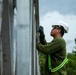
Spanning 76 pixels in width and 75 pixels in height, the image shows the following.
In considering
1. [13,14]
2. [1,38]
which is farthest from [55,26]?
[1,38]

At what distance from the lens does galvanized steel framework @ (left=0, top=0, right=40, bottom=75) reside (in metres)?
4.44

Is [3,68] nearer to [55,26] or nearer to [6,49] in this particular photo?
[6,49]

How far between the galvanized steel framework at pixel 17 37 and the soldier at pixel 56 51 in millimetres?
539

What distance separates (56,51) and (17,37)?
1103 mm

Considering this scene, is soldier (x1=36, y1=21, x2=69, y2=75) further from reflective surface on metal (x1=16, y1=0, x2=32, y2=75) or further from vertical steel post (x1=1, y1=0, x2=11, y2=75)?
reflective surface on metal (x1=16, y1=0, x2=32, y2=75)

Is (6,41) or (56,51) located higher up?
(6,41)

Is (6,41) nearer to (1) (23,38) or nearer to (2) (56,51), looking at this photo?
(1) (23,38)

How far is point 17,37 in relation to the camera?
4496 mm

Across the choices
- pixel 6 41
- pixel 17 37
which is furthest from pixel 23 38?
pixel 6 41

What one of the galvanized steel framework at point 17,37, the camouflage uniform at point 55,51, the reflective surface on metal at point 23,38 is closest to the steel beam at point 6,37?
the galvanized steel framework at point 17,37

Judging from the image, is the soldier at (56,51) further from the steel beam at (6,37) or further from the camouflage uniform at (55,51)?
the steel beam at (6,37)

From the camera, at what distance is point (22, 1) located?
177 inches

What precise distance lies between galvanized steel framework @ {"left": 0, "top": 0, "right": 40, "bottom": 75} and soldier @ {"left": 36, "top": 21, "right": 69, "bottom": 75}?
54cm

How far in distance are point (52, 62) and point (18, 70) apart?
1086 millimetres
